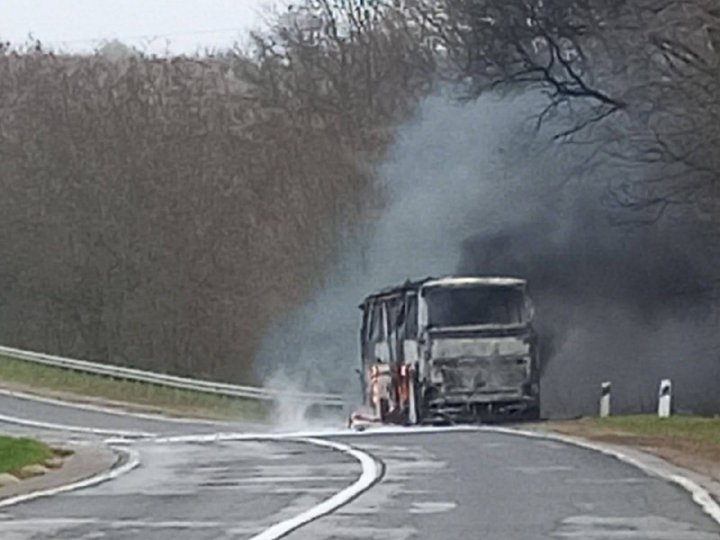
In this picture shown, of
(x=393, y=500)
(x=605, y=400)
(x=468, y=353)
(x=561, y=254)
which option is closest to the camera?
(x=393, y=500)

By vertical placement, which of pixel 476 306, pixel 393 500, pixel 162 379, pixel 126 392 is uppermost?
pixel 476 306

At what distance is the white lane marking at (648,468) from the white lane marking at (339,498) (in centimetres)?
280

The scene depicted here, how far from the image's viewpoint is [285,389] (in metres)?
46.6

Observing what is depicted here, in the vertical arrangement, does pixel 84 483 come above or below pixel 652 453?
below

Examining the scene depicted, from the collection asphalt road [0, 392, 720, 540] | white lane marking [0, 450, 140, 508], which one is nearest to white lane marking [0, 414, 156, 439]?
asphalt road [0, 392, 720, 540]

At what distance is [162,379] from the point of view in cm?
4584

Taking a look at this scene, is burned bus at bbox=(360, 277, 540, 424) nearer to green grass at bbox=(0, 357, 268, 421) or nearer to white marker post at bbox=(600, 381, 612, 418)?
white marker post at bbox=(600, 381, 612, 418)

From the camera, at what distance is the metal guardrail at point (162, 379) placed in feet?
148

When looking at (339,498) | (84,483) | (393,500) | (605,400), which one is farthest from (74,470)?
(605,400)

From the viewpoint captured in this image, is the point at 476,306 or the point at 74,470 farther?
the point at 476,306

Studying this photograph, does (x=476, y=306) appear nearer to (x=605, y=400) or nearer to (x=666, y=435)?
(x=605, y=400)

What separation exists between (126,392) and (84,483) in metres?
26.4

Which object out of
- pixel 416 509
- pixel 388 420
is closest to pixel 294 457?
pixel 416 509

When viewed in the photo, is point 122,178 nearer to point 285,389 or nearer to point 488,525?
point 285,389
